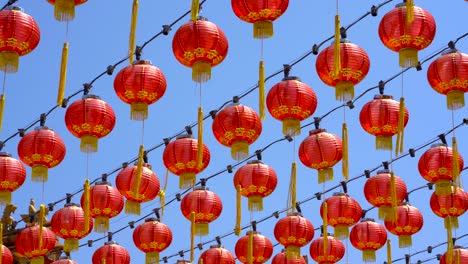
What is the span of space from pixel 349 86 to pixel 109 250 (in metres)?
4.52

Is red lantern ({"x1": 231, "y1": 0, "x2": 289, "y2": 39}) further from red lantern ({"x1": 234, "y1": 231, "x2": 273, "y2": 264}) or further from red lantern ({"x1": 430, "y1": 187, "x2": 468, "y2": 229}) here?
red lantern ({"x1": 234, "y1": 231, "x2": 273, "y2": 264})

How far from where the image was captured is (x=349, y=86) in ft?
33.3

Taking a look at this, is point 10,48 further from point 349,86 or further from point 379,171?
point 379,171

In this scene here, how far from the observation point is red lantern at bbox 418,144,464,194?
37.6 feet

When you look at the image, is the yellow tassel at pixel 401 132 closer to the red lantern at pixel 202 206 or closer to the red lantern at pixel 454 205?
the red lantern at pixel 454 205

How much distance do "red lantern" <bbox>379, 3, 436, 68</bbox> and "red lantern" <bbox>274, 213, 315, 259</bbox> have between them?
10.7 ft

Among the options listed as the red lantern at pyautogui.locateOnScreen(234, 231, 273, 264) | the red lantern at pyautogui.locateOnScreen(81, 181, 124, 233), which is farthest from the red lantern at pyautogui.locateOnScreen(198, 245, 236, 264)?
the red lantern at pyautogui.locateOnScreen(81, 181, 124, 233)

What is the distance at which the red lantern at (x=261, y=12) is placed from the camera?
376 inches

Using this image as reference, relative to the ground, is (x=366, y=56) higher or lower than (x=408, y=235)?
higher

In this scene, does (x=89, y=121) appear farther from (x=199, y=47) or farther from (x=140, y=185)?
(x=199, y=47)

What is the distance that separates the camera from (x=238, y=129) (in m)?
11.0

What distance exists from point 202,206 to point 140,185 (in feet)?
2.79

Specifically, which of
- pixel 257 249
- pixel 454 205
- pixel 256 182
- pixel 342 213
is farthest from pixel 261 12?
pixel 257 249

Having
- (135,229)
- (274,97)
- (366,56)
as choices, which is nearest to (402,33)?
(366,56)
